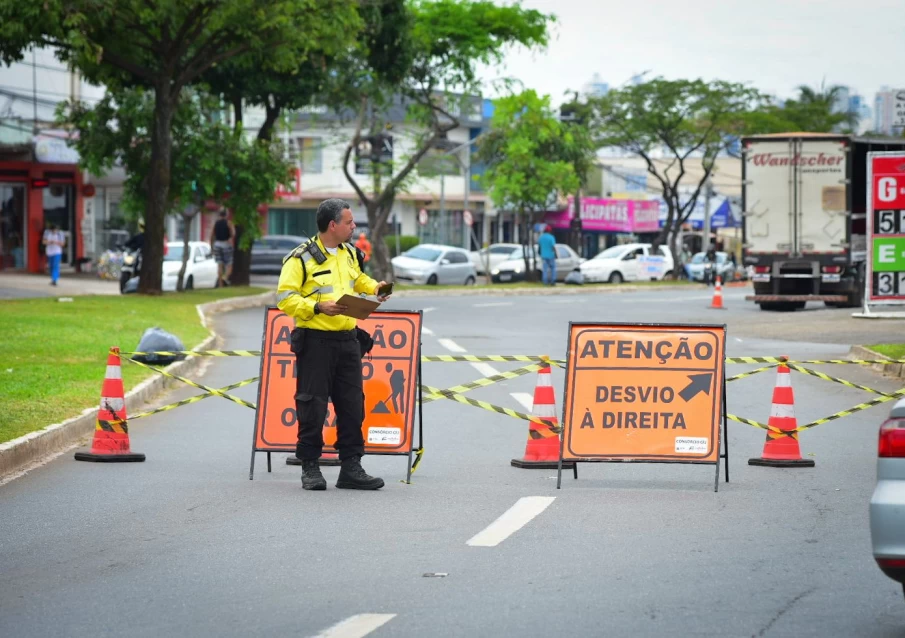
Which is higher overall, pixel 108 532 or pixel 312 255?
pixel 312 255

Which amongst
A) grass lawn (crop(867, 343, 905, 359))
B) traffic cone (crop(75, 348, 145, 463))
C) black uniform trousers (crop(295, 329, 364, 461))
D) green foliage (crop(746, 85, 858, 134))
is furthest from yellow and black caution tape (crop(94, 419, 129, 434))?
green foliage (crop(746, 85, 858, 134))

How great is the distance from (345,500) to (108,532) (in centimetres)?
165

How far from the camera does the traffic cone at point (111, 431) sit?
36.9ft

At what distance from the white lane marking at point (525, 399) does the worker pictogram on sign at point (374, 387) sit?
435cm

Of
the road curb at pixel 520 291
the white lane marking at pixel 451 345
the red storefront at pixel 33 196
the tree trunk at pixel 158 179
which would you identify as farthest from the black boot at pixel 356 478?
the red storefront at pixel 33 196

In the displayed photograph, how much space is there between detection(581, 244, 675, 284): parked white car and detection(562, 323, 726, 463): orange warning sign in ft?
153

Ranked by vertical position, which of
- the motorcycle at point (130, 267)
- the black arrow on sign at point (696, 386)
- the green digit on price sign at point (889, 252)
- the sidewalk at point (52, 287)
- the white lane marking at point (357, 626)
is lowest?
the white lane marking at point (357, 626)

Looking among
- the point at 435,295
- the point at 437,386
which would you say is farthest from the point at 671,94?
the point at 437,386

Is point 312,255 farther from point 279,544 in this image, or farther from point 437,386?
point 437,386

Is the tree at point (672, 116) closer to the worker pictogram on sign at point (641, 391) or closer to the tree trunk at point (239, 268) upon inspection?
the tree trunk at point (239, 268)

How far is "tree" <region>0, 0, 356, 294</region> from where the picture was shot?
96.4ft

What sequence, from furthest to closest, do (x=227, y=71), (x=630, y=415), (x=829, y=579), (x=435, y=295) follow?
(x=435, y=295)
(x=227, y=71)
(x=630, y=415)
(x=829, y=579)

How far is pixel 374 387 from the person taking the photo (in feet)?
35.1

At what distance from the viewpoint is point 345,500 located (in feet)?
31.6
